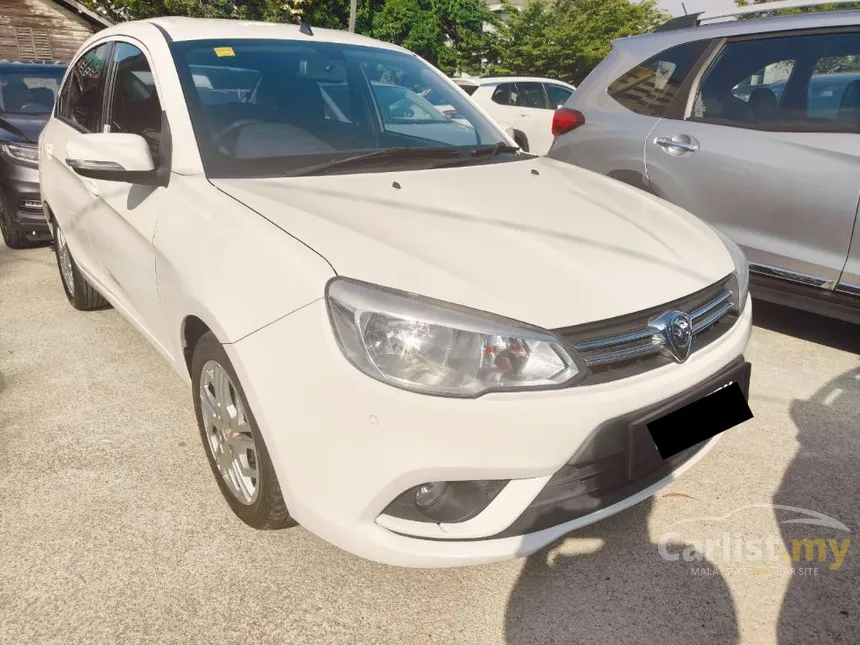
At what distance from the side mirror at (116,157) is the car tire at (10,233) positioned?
3690 mm

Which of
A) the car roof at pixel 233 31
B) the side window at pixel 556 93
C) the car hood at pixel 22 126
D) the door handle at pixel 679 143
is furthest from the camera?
the side window at pixel 556 93

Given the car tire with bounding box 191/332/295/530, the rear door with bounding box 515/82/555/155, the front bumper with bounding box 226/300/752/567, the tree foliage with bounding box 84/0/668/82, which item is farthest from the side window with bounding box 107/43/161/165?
the tree foliage with bounding box 84/0/668/82

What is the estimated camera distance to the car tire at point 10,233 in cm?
539

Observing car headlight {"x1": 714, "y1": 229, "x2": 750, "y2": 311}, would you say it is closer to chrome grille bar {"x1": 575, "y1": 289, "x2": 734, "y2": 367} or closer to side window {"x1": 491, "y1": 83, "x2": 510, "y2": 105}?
chrome grille bar {"x1": 575, "y1": 289, "x2": 734, "y2": 367}

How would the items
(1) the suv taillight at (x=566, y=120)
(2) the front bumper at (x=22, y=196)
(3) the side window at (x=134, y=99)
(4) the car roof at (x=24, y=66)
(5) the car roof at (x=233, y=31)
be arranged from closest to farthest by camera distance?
(3) the side window at (x=134, y=99)
(5) the car roof at (x=233, y=31)
(1) the suv taillight at (x=566, y=120)
(2) the front bumper at (x=22, y=196)
(4) the car roof at (x=24, y=66)

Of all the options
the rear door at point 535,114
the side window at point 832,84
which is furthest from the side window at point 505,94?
the side window at point 832,84

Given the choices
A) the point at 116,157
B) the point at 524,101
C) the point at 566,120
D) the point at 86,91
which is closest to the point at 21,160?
the point at 86,91

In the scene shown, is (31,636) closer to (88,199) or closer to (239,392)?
(239,392)

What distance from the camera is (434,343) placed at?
1.59m

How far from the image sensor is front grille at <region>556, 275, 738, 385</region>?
65.3 inches

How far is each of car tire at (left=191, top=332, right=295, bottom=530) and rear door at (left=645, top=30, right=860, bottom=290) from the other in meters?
2.87

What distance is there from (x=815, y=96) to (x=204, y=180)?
10.4 feet

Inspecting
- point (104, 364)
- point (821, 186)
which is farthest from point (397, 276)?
point (821, 186)

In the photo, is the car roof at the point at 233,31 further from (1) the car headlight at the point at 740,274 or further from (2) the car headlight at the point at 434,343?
(1) the car headlight at the point at 740,274
